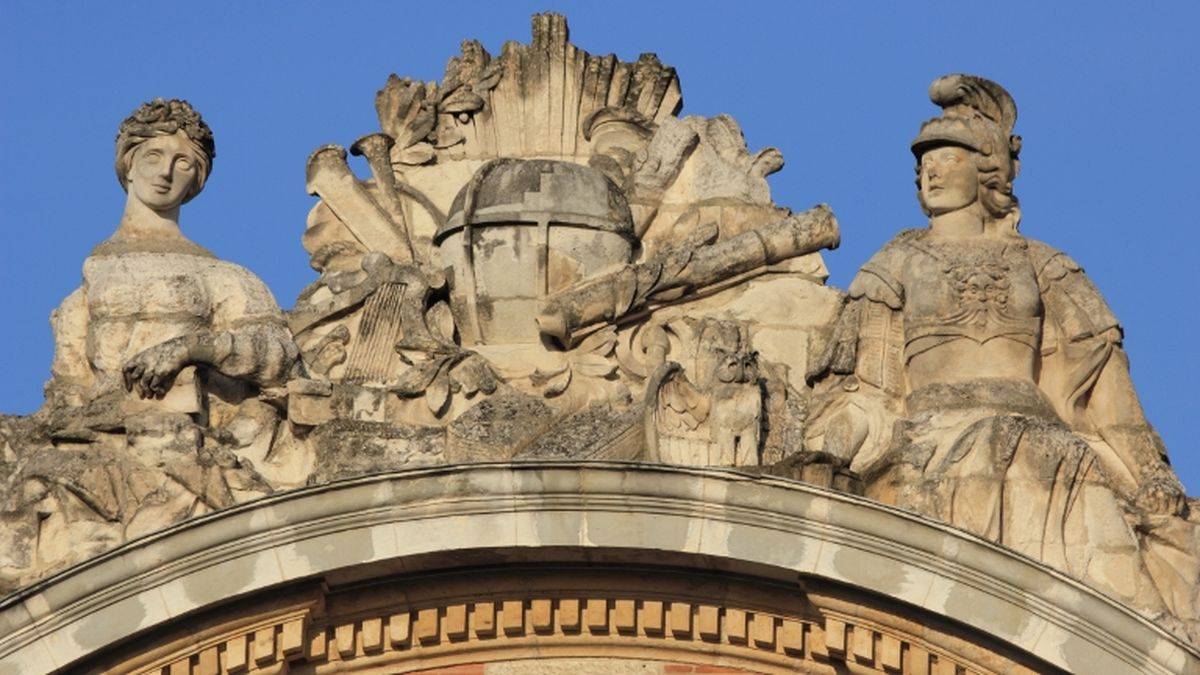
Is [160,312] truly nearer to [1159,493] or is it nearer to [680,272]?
[680,272]

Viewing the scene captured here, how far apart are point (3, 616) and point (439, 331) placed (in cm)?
338

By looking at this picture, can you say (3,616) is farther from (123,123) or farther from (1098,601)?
(1098,601)

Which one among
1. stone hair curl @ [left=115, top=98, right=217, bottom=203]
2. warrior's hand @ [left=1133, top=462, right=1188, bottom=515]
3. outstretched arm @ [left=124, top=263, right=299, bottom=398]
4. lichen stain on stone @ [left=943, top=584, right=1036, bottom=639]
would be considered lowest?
lichen stain on stone @ [left=943, top=584, right=1036, bottom=639]

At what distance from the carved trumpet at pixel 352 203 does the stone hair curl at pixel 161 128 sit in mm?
938

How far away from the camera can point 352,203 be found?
83.3 feet

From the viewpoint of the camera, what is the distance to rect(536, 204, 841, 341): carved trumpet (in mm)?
24422

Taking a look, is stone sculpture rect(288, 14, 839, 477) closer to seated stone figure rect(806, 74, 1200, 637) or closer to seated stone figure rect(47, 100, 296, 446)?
seated stone figure rect(47, 100, 296, 446)

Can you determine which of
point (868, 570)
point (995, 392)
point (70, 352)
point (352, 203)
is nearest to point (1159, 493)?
point (995, 392)

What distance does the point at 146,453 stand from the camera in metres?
23.4

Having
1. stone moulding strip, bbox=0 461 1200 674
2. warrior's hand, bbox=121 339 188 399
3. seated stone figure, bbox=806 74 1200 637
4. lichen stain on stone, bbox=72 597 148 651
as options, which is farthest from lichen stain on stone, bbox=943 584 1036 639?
warrior's hand, bbox=121 339 188 399

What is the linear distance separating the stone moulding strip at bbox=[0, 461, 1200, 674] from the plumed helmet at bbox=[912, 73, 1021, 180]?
2698 millimetres

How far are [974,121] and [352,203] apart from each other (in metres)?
3.45

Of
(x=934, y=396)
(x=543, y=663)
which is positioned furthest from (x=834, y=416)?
(x=543, y=663)

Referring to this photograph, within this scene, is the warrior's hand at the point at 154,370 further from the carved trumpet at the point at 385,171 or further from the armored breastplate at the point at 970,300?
the armored breastplate at the point at 970,300
